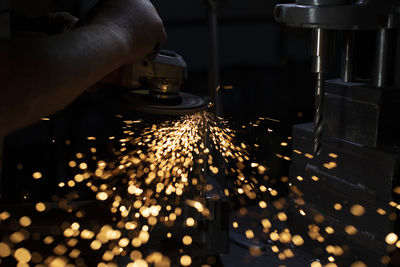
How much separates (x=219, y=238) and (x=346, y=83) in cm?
58

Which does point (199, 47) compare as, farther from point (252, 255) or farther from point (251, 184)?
→ point (252, 255)

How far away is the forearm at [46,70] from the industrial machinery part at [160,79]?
390 millimetres

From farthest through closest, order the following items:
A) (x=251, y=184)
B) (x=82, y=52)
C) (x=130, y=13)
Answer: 1. (x=251, y=184)
2. (x=130, y=13)
3. (x=82, y=52)

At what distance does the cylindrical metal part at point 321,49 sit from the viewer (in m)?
1.32

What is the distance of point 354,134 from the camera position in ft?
5.09

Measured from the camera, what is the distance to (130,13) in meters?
1.08

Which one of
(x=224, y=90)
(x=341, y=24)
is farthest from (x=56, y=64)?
(x=224, y=90)

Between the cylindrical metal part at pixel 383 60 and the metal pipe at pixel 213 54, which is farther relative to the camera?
the metal pipe at pixel 213 54

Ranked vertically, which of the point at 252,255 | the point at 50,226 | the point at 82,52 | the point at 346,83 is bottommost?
the point at 252,255

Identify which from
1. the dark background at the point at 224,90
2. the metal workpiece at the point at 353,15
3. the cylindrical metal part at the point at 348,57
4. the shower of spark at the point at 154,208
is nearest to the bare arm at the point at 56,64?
the metal workpiece at the point at 353,15

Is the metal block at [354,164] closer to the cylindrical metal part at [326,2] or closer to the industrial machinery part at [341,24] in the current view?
the industrial machinery part at [341,24]

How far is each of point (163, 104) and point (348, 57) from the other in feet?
1.90

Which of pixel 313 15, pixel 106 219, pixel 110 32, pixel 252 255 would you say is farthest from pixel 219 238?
pixel 110 32

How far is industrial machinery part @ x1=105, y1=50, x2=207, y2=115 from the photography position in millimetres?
1333
